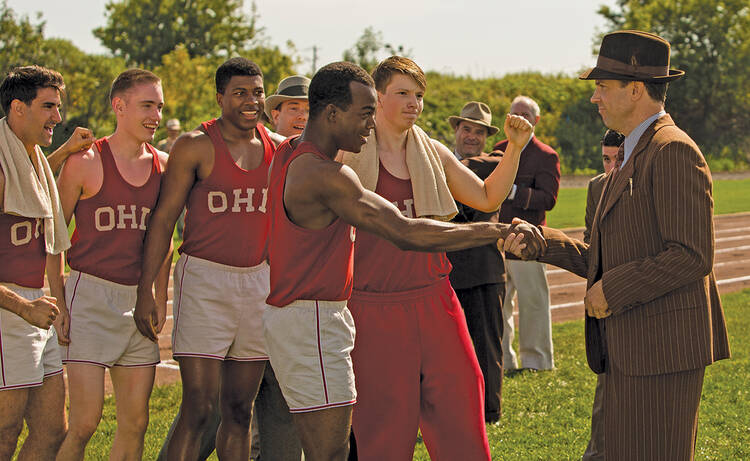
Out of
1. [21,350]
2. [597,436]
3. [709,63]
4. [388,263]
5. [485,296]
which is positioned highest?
[709,63]

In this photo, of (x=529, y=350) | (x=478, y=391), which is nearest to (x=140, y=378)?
(x=478, y=391)

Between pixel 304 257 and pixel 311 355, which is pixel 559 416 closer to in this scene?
pixel 311 355

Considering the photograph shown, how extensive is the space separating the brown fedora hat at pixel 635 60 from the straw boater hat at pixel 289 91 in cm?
275

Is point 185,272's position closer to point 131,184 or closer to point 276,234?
point 131,184

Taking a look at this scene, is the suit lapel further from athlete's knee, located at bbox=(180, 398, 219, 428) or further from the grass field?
the grass field

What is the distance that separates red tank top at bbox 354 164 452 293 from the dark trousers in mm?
2768

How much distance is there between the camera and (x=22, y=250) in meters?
4.91

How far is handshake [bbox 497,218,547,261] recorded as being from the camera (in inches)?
180

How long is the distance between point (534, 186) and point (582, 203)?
22682mm

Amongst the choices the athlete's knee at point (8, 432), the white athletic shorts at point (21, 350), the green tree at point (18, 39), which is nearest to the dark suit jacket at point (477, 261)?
Result: the white athletic shorts at point (21, 350)

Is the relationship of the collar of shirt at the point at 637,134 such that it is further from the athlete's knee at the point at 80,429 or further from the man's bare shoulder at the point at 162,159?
the athlete's knee at the point at 80,429

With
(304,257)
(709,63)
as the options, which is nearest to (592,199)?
(304,257)

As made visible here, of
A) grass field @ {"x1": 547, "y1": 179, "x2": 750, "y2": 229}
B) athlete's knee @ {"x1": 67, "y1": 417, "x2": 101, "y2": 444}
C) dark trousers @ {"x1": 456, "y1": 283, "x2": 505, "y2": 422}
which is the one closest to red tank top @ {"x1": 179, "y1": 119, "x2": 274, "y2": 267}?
athlete's knee @ {"x1": 67, "y1": 417, "x2": 101, "y2": 444}

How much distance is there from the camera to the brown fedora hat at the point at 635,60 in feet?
13.8
